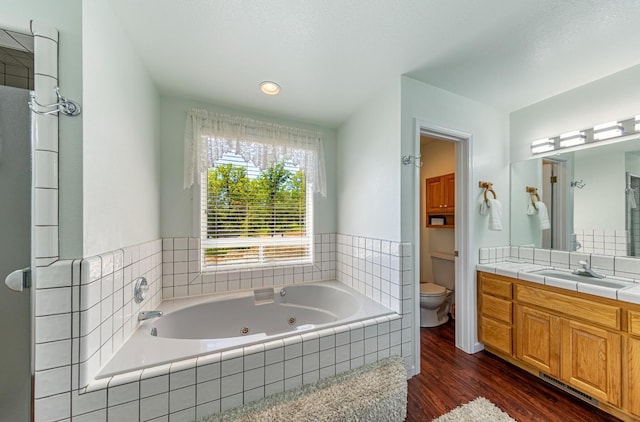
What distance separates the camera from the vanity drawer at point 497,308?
1.95 meters

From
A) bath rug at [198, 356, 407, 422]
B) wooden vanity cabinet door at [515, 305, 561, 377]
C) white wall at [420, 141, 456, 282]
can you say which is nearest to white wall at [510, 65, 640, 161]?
white wall at [420, 141, 456, 282]

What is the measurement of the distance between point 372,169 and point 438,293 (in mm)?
1623

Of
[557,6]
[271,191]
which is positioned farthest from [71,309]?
[557,6]

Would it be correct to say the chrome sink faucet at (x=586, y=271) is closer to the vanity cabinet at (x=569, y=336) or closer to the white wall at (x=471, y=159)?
the vanity cabinet at (x=569, y=336)

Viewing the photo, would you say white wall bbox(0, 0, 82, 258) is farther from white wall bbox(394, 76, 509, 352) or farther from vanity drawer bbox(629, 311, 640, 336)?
vanity drawer bbox(629, 311, 640, 336)

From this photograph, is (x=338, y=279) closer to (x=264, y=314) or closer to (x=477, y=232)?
(x=264, y=314)

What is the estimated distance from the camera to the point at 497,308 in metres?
2.03

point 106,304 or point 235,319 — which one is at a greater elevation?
point 106,304

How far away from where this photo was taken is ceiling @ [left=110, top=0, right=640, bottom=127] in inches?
47.8

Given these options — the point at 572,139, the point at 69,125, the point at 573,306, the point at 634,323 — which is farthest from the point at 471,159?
the point at 69,125

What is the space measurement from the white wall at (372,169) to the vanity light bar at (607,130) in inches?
63.1

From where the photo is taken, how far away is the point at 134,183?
1529 millimetres

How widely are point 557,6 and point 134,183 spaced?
2633 millimetres

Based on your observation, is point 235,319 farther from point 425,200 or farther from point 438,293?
point 425,200
